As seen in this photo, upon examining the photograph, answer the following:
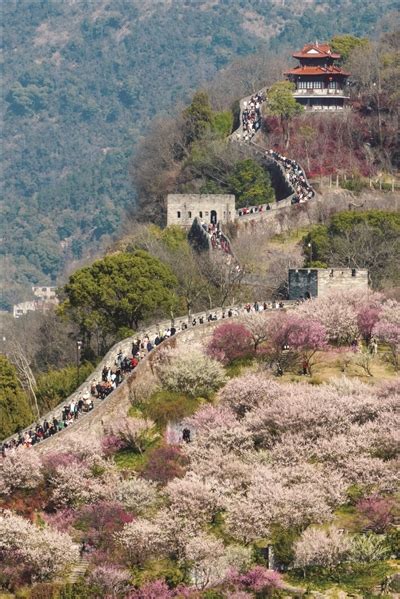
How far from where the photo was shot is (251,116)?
12019 centimetres

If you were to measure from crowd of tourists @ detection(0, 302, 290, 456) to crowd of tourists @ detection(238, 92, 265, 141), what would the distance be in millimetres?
41892

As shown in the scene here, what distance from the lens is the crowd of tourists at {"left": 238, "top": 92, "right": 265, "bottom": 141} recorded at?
11731 cm

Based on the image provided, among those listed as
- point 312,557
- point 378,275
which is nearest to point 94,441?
point 312,557

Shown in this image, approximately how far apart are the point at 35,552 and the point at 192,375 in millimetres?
15462

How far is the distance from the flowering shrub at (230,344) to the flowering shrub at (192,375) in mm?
1647

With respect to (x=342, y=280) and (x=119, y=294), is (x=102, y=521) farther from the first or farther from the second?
(x=342, y=280)

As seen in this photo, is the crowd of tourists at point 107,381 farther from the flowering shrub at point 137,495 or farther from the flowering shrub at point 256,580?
the flowering shrub at point 256,580

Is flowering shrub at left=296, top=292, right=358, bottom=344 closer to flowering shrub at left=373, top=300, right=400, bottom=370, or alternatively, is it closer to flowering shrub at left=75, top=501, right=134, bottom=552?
flowering shrub at left=373, top=300, right=400, bottom=370

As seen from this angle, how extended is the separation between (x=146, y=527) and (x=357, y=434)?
8.40m

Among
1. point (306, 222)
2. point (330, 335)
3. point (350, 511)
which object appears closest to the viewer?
point (350, 511)

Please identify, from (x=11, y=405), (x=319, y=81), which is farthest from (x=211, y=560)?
(x=319, y=81)

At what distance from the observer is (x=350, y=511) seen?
182 feet

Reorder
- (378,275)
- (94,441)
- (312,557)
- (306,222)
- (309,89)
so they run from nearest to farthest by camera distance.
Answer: (312,557), (94,441), (378,275), (306,222), (309,89)

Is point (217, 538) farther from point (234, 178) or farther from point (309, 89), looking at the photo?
point (309, 89)
